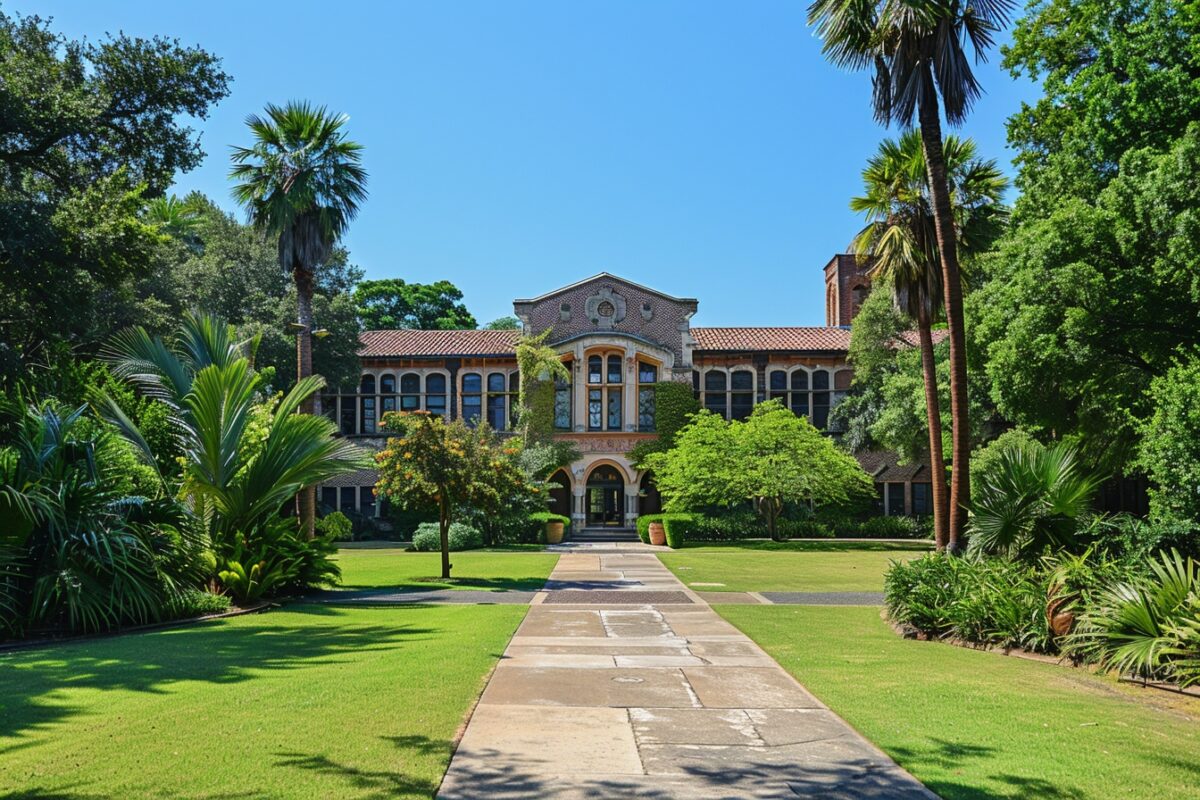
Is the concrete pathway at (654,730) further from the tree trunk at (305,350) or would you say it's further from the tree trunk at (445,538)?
the tree trunk at (305,350)

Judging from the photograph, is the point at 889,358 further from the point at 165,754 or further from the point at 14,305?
the point at 165,754

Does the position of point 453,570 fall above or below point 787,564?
above

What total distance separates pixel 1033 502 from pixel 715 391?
107 ft

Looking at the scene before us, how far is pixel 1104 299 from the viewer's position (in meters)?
18.0

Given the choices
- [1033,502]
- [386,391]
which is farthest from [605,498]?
[1033,502]

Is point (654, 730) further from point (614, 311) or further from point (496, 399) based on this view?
point (496, 399)

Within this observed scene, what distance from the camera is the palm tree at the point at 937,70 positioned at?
48.4 feet

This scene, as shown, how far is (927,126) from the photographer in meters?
15.2

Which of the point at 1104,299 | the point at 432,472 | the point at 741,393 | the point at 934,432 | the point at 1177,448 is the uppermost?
the point at 741,393

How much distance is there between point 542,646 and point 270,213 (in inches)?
588

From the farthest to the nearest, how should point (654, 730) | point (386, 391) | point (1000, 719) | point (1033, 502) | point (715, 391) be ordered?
point (386, 391), point (715, 391), point (1033, 502), point (1000, 719), point (654, 730)

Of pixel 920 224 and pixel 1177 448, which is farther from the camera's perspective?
pixel 920 224

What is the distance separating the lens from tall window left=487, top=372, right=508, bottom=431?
45.4m

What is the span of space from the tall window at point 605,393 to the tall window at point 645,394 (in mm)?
856
